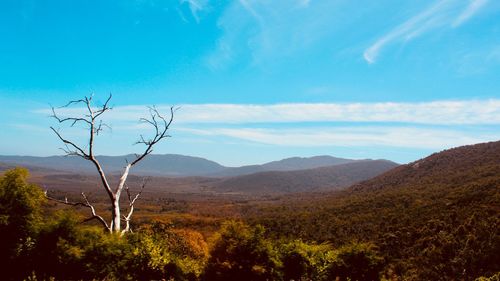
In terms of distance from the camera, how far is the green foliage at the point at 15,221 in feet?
43.2

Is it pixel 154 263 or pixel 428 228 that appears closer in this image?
pixel 154 263

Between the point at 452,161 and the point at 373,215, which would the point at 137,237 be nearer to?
the point at 373,215

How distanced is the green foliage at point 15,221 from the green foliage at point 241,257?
255 inches

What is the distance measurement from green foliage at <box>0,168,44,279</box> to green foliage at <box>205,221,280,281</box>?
6.46m

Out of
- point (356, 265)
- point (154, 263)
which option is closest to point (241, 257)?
point (154, 263)

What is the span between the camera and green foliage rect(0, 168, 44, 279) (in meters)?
13.2

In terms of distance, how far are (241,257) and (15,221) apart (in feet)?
26.3

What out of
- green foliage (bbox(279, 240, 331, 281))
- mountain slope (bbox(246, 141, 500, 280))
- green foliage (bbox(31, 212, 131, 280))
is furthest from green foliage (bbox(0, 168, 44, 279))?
mountain slope (bbox(246, 141, 500, 280))

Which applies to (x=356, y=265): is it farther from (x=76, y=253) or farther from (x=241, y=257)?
(x=76, y=253)

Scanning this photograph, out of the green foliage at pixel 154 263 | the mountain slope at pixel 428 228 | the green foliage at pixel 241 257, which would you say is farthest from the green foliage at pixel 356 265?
the mountain slope at pixel 428 228

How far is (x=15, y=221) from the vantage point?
1323 centimetres

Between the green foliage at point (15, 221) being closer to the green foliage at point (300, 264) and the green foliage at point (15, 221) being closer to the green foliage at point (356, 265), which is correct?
the green foliage at point (300, 264)

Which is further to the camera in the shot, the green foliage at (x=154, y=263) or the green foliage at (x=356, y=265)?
the green foliage at (x=356, y=265)

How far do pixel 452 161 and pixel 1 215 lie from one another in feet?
273
